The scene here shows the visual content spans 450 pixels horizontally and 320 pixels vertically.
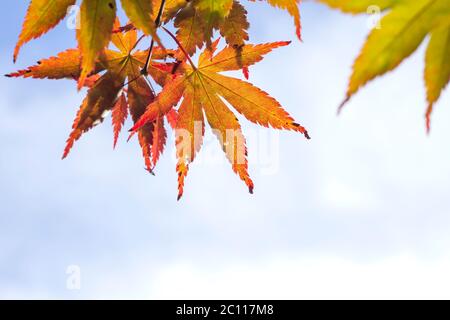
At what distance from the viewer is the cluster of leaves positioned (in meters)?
1.09

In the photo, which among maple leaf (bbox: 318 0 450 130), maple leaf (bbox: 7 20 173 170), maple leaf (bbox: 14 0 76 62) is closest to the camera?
maple leaf (bbox: 318 0 450 130)

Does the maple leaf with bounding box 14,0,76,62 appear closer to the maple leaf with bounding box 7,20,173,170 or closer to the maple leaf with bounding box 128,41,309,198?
the maple leaf with bounding box 7,20,173,170

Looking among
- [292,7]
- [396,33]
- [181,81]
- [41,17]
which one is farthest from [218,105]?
[396,33]

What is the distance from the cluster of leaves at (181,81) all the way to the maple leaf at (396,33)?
1.37ft

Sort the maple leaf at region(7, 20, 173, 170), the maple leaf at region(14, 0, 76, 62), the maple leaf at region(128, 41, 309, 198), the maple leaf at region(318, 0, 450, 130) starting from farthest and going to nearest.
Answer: the maple leaf at region(128, 41, 309, 198) → the maple leaf at region(7, 20, 173, 170) → the maple leaf at region(14, 0, 76, 62) → the maple leaf at region(318, 0, 450, 130)

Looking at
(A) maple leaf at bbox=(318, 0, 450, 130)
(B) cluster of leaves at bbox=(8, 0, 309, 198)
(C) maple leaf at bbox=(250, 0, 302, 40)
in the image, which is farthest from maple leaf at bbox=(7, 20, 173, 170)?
(A) maple leaf at bbox=(318, 0, 450, 130)

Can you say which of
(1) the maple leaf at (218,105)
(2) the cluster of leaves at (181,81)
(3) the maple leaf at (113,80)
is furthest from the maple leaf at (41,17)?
(1) the maple leaf at (218,105)

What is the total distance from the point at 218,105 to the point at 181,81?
0.12m

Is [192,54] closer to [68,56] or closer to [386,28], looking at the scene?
[68,56]

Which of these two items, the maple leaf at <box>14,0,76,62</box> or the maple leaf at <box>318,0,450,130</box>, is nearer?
the maple leaf at <box>318,0,450,130</box>

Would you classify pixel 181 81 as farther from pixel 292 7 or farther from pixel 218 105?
pixel 292 7

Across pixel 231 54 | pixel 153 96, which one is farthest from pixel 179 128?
pixel 231 54

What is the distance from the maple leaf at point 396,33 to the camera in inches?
23.2

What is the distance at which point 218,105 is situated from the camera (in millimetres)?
1355
